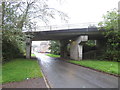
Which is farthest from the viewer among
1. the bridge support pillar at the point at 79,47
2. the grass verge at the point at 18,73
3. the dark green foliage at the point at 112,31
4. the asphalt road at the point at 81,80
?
the bridge support pillar at the point at 79,47

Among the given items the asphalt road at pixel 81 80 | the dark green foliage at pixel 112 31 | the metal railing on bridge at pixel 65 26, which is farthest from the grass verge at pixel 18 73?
the dark green foliage at pixel 112 31

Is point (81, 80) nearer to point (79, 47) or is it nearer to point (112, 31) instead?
point (112, 31)

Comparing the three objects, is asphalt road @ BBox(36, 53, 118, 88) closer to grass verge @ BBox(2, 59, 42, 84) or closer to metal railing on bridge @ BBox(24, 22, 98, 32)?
grass verge @ BBox(2, 59, 42, 84)

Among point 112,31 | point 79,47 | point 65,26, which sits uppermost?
point 65,26

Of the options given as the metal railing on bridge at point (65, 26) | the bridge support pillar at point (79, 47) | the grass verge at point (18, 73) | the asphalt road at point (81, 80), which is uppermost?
the metal railing on bridge at point (65, 26)

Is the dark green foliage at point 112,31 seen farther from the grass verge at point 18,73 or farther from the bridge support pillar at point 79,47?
the grass verge at point 18,73

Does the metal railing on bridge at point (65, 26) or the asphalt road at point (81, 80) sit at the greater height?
the metal railing on bridge at point (65, 26)

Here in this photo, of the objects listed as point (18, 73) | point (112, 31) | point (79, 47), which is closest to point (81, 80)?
point (18, 73)

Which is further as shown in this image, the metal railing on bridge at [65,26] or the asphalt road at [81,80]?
the metal railing on bridge at [65,26]

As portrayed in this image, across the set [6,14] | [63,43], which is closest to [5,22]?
[6,14]

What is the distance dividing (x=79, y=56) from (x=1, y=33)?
13.7 metres

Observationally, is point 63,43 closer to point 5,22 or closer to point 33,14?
point 33,14

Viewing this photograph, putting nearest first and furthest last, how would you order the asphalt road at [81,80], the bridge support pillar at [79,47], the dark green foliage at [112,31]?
the asphalt road at [81,80] → the dark green foliage at [112,31] → the bridge support pillar at [79,47]

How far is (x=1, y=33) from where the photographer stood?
802cm
